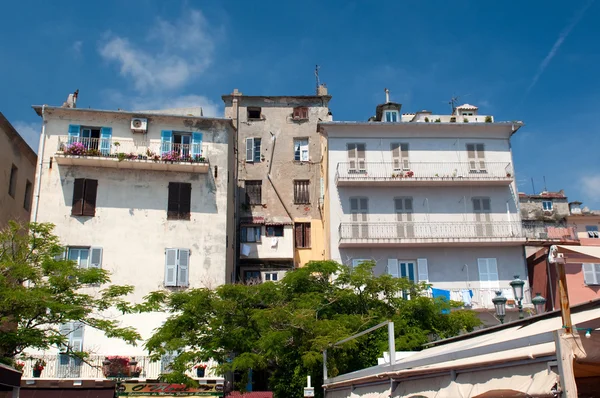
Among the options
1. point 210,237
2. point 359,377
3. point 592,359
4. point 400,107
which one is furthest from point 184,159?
point 592,359

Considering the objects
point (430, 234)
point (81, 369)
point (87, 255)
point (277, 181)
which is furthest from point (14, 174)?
point (430, 234)

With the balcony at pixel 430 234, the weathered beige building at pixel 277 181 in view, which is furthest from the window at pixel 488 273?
the weathered beige building at pixel 277 181

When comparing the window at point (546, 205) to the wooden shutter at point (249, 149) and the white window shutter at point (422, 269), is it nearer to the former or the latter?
the white window shutter at point (422, 269)

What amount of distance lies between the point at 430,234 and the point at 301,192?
9.33m

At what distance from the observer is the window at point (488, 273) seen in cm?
3316

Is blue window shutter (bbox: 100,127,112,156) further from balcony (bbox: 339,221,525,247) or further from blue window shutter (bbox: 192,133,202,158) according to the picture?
balcony (bbox: 339,221,525,247)

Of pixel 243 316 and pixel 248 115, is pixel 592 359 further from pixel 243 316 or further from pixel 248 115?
pixel 248 115

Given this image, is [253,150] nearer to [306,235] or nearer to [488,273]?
[306,235]

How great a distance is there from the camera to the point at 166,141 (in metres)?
33.3

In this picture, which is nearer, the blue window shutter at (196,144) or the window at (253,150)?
the blue window shutter at (196,144)

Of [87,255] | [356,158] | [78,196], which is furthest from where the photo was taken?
[356,158]

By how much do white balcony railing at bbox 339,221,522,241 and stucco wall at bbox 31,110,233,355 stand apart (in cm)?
712

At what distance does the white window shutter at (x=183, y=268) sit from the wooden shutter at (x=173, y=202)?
2.00m

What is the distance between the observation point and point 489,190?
3500 centimetres
